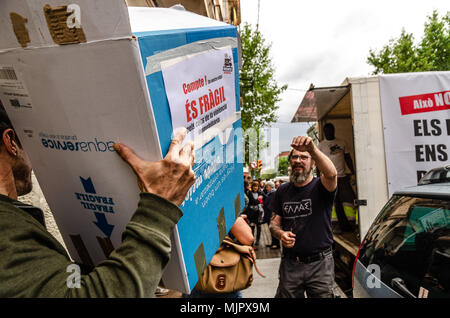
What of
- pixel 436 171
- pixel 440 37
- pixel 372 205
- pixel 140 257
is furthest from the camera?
pixel 440 37

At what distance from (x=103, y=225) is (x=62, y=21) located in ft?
2.11

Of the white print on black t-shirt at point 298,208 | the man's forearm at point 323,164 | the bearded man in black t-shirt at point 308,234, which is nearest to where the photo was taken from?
the man's forearm at point 323,164

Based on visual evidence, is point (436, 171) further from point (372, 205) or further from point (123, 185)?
point (123, 185)

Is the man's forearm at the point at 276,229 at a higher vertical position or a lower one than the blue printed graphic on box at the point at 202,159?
lower

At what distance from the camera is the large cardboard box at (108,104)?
2.14ft

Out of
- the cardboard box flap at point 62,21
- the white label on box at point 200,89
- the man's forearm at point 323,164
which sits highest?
the cardboard box flap at point 62,21

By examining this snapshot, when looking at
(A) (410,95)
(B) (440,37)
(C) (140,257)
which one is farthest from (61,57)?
(B) (440,37)

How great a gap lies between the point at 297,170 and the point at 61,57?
97.4 inches

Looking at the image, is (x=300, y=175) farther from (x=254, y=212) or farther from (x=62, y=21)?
(x=254, y=212)

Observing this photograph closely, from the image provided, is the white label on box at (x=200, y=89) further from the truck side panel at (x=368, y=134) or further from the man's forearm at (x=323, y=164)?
the truck side panel at (x=368, y=134)

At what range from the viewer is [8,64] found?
0.75m

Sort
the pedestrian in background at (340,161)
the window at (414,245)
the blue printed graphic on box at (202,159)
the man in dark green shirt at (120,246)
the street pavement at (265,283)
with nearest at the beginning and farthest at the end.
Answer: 1. the man in dark green shirt at (120,246)
2. the blue printed graphic on box at (202,159)
3. the window at (414,245)
4. the street pavement at (265,283)
5. the pedestrian in background at (340,161)

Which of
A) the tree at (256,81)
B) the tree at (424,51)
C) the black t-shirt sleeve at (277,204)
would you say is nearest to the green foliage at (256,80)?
the tree at (256,81)

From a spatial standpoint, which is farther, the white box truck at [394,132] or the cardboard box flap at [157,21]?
the white box truck at [394,132]
